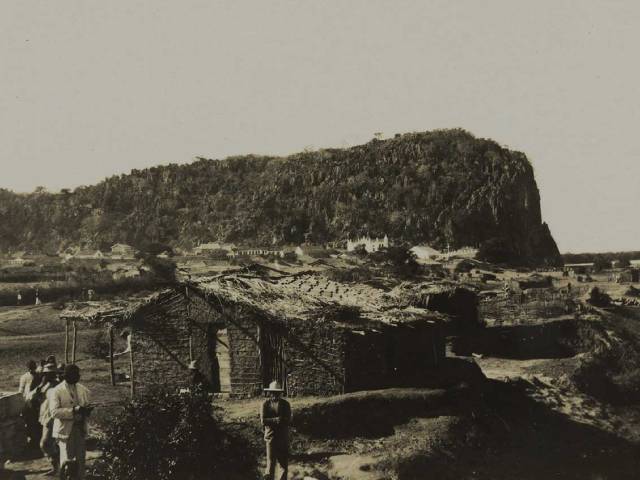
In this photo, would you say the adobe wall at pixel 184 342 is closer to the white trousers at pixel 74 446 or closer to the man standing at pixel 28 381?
the man standing at pixel 28 381

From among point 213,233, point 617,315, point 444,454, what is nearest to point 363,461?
Answer: point 444,454

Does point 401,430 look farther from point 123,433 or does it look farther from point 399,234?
point 399,234

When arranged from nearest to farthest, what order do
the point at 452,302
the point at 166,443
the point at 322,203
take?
the point at 166,443 < the point at 452,302 < the point at 322,203

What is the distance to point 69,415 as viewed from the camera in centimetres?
845

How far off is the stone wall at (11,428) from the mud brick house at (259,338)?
498 centimetres

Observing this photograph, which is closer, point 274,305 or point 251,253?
point 274,305

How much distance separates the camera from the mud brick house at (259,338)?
15461 millimetres

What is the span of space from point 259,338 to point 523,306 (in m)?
20.8

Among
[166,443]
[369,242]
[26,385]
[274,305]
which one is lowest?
[166,443]

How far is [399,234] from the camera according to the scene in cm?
12131

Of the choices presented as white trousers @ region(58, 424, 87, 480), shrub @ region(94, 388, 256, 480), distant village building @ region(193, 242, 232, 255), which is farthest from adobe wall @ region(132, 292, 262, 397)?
distant village building @ region(193, 242, 232, 255)

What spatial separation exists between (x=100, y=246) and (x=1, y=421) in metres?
114

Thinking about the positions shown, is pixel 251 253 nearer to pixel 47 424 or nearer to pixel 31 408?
pixel 31 408

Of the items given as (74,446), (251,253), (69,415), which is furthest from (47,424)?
(251,253)
